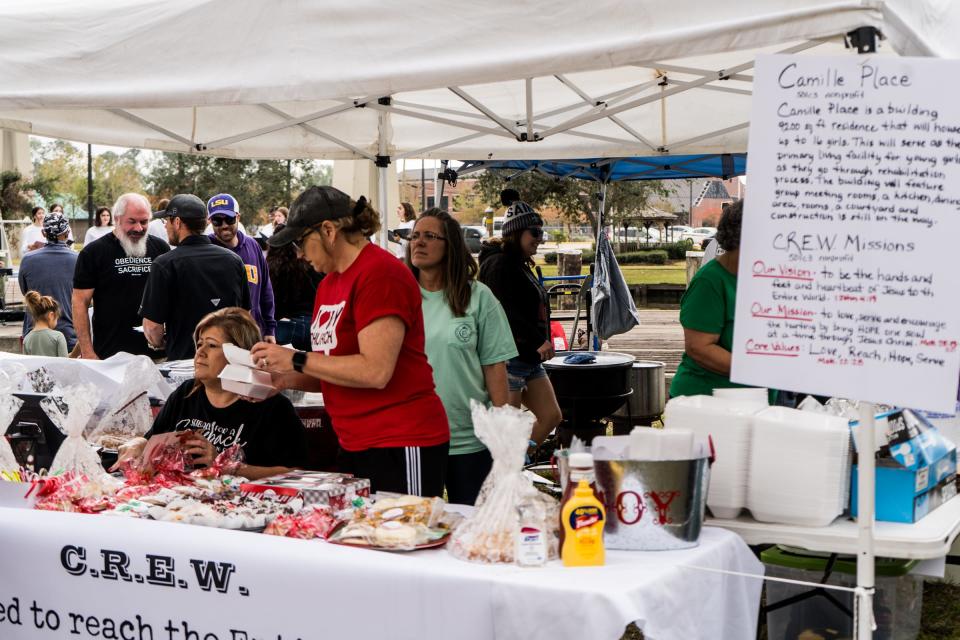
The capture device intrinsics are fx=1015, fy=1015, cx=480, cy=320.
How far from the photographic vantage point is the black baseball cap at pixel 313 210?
9.58 ft

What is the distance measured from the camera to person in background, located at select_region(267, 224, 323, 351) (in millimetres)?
6418

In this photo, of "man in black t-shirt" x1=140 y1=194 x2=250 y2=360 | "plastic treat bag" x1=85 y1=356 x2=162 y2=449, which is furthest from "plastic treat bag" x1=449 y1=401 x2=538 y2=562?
Result: "man in black t-shirt" x1=140 y1=194 x2=250 y2=360

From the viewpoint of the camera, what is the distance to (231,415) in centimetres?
334

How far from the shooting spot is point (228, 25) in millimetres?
3133

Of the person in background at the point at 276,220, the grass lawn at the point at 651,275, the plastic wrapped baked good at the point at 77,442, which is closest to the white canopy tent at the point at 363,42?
the plastic wrapped baked good at the point at 77,442

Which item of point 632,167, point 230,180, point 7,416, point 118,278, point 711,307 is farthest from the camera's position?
point 230,180

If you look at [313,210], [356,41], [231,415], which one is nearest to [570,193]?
[231,415]

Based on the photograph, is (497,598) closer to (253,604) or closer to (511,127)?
(253,604)

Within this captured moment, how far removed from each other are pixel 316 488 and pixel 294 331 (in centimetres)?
368

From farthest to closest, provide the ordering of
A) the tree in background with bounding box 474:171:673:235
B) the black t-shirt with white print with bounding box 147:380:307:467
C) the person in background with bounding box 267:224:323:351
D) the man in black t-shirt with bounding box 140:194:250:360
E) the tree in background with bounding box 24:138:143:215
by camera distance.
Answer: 1. the tree in background with bounding box 24:138:143:215
2. the tree in background with bounding box 474:171:673:235
3. the person in background with bounding box 267:224:323:351
4. the man in black t-shirt with bounding box 140:194:250:360
5. the black t-shirt with white print with bounding box 147:380:307:467

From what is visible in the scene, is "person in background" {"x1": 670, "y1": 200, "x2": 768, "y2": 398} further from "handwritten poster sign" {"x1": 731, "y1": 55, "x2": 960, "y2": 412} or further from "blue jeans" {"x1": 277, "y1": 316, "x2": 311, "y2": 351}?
"blue jeans" {"x1": 277, "y1": 316, "x2": 311, "y2": 351}

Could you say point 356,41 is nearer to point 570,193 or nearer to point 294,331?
point 294,331

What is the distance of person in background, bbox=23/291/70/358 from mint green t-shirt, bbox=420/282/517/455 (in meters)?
3.18

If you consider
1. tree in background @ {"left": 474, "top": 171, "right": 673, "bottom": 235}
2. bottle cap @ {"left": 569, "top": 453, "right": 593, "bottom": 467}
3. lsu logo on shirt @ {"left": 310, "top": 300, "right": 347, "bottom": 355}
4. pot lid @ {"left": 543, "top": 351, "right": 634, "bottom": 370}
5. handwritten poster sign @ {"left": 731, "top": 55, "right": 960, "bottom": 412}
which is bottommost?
pot lid @ {"left": 543, "top": 351, "right": 634, "bottom": 370}
